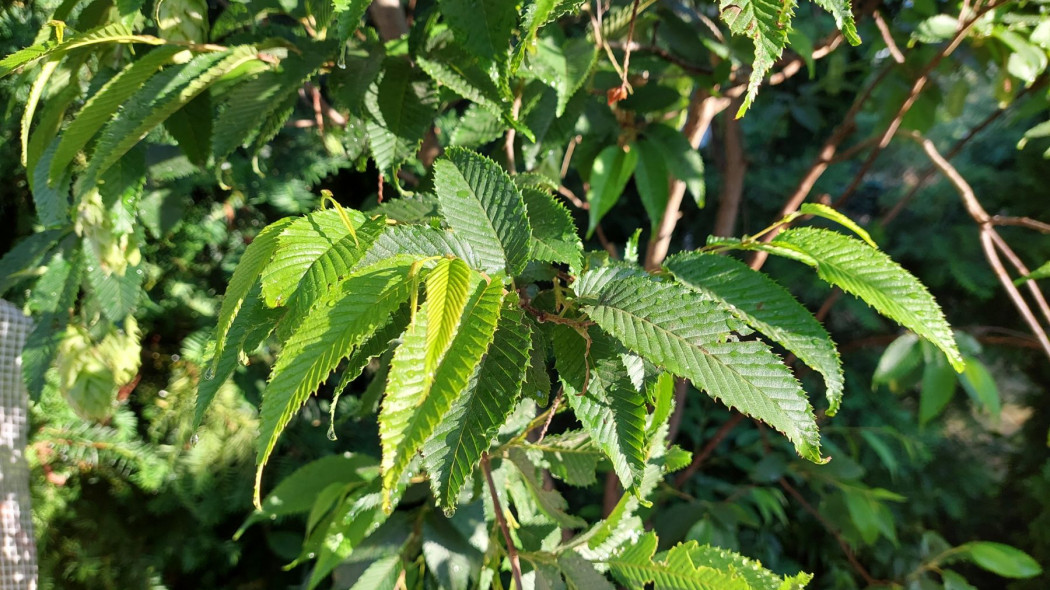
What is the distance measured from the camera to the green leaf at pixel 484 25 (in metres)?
0.39

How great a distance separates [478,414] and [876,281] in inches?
8.8

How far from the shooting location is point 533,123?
604 millimetres

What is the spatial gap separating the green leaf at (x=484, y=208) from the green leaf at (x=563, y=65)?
7.6 inches

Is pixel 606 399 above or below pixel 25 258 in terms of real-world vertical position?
above

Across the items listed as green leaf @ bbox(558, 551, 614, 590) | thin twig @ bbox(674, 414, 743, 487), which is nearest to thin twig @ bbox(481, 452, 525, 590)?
green leaf @ bbox(558, 551, 614, 590)

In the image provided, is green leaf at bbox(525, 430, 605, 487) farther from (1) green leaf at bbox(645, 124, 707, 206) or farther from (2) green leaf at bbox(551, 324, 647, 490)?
(1) green leaf at bbox(645, 124, 707, 206)

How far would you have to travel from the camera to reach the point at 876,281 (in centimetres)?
34

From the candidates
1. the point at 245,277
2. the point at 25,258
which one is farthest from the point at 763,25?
the point at 25,258

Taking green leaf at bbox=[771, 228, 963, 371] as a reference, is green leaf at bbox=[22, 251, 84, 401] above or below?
below

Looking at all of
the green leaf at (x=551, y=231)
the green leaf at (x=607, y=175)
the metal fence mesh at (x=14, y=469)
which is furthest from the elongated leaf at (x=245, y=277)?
the metal fence mesh at (x=14, y=469)

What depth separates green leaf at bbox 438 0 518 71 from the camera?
0.39m

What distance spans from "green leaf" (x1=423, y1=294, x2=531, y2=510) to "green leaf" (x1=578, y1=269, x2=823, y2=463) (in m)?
0.05

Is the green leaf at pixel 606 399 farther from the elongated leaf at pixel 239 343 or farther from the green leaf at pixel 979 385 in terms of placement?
the green leaf at pixel 979 385

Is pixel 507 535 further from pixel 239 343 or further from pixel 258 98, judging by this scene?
pixel 258 98
